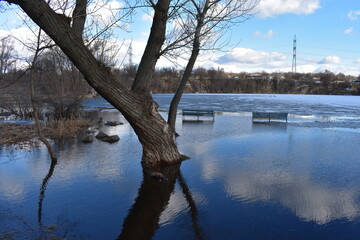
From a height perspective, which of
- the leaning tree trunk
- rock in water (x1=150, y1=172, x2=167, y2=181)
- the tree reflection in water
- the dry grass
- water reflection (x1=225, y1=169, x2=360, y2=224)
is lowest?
water reflection (x1=225, y1=169, x2=360, y2=224)

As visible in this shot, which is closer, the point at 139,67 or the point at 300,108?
the point at 139,67

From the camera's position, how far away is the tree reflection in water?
16.1ft

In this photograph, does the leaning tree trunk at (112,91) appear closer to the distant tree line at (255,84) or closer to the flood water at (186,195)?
the flood water at (186,195)

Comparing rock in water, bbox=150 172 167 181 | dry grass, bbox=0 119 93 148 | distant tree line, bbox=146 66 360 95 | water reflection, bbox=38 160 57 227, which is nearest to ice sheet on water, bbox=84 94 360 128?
dry grass, bbox=0 119 93 148

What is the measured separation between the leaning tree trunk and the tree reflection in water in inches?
30.0

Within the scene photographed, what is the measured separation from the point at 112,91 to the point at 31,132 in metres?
8.93

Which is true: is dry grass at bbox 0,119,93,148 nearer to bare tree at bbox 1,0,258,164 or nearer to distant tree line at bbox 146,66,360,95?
bare tree at bbox 1,0,258,164

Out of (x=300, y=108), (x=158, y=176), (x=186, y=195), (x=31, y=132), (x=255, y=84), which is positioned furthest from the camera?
(x=255, y=84)

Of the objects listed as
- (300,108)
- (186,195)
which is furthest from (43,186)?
(300,108)

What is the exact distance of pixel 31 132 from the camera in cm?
1441

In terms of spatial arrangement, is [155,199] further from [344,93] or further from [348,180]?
[344,93]

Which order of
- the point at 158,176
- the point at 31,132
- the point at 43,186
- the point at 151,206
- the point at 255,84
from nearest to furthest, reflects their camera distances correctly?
the point at 151,206 → the point at 43,186 → the point at 158,176 → the point at 31,132 → the point at 255,84

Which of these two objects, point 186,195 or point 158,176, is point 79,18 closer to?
point 158,176

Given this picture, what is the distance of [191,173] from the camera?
27.1 ft
